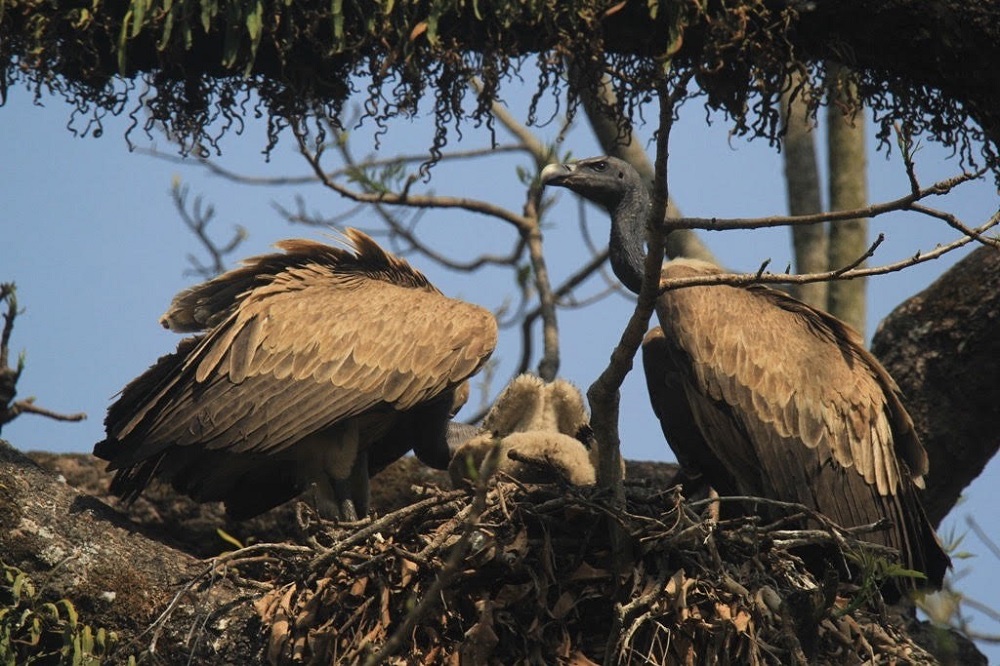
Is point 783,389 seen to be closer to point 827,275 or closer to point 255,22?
point 827,275

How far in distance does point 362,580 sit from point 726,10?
139 inches

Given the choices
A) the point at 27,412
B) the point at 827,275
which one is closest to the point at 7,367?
the point at 27,412

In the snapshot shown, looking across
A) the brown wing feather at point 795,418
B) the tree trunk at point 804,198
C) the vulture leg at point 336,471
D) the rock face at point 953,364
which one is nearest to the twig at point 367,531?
the vulture leg at point 336,471

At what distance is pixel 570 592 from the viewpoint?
6.24 m

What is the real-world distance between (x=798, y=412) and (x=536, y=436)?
141 cm

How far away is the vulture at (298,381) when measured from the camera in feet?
23.9

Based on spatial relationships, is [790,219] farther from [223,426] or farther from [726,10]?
[223,426]

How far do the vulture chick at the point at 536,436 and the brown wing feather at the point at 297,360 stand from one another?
412mm

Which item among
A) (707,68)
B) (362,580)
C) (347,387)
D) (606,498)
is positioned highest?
(707,68)

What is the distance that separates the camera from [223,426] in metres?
7.24

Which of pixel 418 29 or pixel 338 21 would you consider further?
pixel 418 29

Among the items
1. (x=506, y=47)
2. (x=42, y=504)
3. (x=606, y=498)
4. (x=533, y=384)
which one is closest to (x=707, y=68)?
(x=506, y=47)

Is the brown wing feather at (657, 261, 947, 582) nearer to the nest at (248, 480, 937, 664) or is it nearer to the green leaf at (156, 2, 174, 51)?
the nest at (248, 480, 937, 664)

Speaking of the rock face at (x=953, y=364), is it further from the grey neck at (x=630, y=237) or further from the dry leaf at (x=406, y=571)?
the dry leaf at (x=406, y=571)
